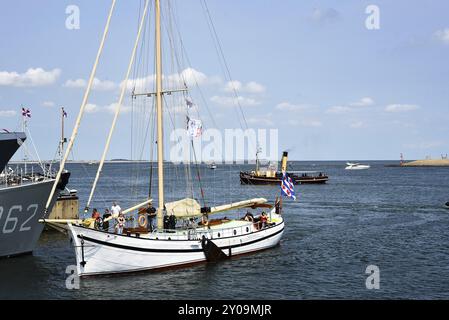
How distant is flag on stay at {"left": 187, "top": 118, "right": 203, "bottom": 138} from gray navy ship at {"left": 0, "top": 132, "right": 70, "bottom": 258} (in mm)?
8581

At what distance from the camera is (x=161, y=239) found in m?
27.5

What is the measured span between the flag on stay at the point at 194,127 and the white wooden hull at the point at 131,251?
6148 mm

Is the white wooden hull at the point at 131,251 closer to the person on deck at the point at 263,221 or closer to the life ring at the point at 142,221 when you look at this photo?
the life ring at the point at 142,221

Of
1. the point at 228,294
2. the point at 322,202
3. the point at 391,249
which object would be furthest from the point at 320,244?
the point at 322,202

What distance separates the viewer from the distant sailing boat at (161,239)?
25781 mm

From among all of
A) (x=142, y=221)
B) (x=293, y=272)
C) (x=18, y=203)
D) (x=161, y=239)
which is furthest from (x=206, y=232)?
(x=18, y=203)

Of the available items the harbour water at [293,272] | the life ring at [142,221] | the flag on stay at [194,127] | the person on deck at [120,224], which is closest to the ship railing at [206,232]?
the life ring at [142,221]

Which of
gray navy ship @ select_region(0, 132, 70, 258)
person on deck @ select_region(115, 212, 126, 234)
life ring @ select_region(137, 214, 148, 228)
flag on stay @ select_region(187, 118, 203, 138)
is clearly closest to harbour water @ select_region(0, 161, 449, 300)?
gray navy ship @ select_region(0, 132, 70, 258)

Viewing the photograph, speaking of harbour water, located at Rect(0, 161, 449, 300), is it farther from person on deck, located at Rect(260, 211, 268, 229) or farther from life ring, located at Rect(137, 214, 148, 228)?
life ring, located at Rect(137, 214, 148, 228)

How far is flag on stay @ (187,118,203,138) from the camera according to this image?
31891mm
